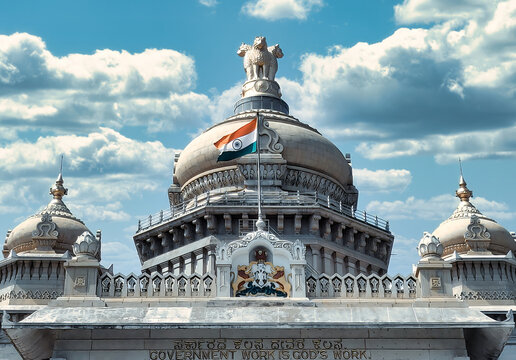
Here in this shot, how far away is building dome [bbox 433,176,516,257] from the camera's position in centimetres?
4584

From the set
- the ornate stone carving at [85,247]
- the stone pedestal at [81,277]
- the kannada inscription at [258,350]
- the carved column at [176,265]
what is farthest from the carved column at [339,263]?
the stone pedestal at [81,277]

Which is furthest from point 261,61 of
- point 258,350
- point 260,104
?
point 258,350

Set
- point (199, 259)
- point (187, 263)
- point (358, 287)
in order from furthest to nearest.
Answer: point (187, 263) < point (199, 259) < point (358, 287)

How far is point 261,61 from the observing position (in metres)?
55.1

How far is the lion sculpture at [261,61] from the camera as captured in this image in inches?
2173

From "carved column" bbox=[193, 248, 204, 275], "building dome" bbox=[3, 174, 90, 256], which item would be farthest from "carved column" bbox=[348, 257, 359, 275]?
"building dome" bbox=[3, 174, 90, 256]

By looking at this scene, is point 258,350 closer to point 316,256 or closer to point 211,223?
point 316,256

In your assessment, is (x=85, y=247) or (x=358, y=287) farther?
(x=358, y=287)

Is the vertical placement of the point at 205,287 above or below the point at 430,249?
below

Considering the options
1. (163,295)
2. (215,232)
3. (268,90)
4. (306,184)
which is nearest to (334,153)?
(306,184)

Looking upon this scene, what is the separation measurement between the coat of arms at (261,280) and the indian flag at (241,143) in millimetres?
7918

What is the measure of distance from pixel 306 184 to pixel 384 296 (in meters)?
19.1

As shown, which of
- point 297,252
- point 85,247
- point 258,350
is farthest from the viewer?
point 297,252

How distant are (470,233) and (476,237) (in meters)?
0.38
